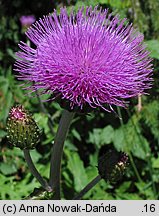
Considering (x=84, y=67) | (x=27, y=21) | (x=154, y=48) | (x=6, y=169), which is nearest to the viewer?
(x=84, y=67)

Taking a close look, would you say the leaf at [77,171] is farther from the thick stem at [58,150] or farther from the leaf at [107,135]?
the thick stem at [58,150]

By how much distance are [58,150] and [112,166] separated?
0.28 m

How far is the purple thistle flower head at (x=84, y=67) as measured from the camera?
2055 mm

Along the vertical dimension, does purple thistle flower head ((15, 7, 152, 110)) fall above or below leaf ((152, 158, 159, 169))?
above

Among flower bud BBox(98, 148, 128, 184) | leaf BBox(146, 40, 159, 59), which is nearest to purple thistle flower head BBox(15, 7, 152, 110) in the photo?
flower bud BBox(98, 148, 128, 184)

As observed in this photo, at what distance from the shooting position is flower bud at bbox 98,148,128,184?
2215 mm

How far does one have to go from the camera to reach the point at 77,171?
319cm

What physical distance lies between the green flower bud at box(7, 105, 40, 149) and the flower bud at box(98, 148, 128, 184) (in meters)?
0.36

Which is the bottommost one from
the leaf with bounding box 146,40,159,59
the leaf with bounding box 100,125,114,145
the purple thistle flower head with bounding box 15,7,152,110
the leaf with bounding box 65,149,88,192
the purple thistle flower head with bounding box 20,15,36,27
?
the leaf with bounding box 65,149,88,192

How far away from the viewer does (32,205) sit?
2.10 meters

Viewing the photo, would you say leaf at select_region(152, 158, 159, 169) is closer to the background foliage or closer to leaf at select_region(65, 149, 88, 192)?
the background foliage

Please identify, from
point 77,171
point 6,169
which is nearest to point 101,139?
point 77,171

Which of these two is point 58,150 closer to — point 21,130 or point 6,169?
point 21,130

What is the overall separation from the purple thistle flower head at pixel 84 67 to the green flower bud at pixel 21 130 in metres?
0.16
